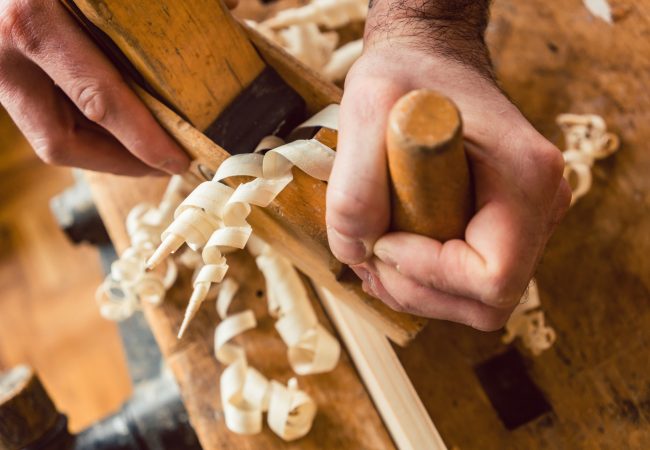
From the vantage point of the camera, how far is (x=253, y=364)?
794 mm

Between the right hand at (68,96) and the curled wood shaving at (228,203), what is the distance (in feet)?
0.46

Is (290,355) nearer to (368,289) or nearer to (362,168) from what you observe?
(368,289)

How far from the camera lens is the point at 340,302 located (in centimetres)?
77

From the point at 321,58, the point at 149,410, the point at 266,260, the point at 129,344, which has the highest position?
the point at 321,58

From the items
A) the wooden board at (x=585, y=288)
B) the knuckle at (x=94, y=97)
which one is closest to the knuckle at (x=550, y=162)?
the wooden board at (x=585, y=288)

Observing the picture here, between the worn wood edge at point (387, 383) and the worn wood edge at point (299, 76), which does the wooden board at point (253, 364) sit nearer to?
the worn wood edge at point (387, 383)

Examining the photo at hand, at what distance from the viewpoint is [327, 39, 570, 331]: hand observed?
465 mm

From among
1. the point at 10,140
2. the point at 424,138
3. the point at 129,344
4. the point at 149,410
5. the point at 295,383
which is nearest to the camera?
the point at 424,138

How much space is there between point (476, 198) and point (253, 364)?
429 millimetres

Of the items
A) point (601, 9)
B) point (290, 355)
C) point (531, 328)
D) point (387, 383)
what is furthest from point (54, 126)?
point (601, 9)

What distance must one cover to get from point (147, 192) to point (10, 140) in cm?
109

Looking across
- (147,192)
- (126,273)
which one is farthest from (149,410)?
(147,192)

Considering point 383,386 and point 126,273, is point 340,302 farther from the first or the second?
point 126,273

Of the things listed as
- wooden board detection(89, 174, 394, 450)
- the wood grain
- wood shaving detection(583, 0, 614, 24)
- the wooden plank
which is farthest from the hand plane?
the wood grain
